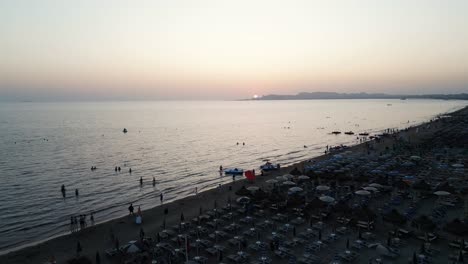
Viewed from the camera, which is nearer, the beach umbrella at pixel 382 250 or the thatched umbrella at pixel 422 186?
the beach umbrella at pixel 382 250

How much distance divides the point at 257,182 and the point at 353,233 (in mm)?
20571

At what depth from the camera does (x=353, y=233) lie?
78.2ft

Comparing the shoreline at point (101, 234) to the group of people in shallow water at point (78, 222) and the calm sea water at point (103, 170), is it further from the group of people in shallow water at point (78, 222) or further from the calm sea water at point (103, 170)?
the calm sea water at point (103, 170)

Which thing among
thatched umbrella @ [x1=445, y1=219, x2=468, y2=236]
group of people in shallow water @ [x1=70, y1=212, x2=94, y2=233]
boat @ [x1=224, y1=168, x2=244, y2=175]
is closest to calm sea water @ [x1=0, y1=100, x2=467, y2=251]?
group of people in shallow water @ [x1=70, y1=212, x2=94, y2=233]

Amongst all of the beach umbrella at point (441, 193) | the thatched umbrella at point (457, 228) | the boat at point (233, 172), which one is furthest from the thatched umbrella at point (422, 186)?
the boat at point (233, 172)

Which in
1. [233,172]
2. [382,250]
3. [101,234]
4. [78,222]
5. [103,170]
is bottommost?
[233,172]

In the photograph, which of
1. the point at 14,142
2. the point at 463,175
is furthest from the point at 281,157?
the point at 14,142

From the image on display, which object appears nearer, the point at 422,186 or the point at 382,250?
the point at 382,250

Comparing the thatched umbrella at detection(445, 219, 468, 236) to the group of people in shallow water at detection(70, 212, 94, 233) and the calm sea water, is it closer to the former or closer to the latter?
the calm sea water

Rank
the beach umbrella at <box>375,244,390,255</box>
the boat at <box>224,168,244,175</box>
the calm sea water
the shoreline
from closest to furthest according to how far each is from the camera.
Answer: the beach umbrella at <box>375,244,390,255</box> < the shoreline < the calm sea water < the boat at <box>224,168,244,175</box>

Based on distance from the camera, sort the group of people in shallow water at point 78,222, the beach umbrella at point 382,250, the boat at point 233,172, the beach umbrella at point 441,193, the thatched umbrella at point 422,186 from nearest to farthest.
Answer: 1. the beach umbrella at point 382,250
2. the beach umbrella at point 441,193
3. the group of people in shallow water at point 78,222
4. the thatched umbrella at point 422,186
5. the boat at point 233,172

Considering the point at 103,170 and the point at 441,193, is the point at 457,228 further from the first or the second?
the point at 103,170

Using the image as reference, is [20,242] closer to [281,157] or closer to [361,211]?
[361,211]

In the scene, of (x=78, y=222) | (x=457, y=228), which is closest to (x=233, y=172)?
(x=78, y=222)
